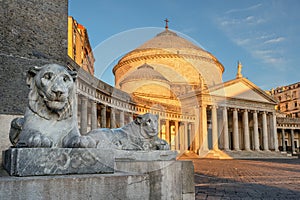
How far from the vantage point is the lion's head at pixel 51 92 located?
2.35m

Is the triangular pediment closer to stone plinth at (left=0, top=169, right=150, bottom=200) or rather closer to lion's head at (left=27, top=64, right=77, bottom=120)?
lion's head at (left=27, top=64, right=77, bottom=120)

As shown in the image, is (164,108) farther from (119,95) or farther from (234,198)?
(234,198)

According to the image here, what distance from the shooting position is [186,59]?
157ft

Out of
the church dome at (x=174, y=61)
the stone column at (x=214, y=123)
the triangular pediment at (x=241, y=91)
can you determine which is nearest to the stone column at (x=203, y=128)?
the stone column at (x=214, y=123)

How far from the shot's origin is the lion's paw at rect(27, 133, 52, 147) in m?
2.14

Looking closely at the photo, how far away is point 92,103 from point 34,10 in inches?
347

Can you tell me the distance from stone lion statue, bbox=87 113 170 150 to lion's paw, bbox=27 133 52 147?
1475 millimetres

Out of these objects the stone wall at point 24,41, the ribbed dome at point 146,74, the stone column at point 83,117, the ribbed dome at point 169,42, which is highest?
the ribbed dome at point 169,42

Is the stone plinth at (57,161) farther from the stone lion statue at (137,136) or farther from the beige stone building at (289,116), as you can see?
the beige stone building at (289,116)

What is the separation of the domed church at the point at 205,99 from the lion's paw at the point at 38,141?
2211cm

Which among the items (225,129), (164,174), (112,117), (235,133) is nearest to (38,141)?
(164,174)

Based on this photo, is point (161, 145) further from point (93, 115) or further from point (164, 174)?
point (93, 115)

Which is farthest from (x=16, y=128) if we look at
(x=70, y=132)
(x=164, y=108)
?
(x=164, y=108)

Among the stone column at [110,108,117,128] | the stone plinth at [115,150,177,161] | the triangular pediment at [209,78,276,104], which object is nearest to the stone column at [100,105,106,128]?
the stone column at [110,108,117,128]
